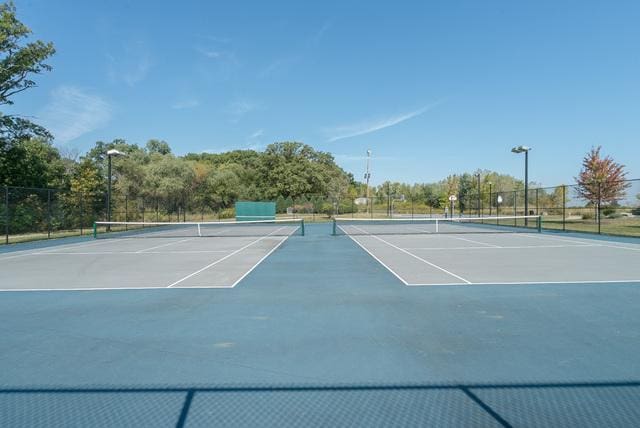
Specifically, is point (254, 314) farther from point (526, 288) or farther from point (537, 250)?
point (537, 250)

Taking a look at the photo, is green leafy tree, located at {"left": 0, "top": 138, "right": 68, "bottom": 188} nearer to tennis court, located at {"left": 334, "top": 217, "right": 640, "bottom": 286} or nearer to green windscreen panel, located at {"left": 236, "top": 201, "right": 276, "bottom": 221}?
green windscreen panel, located at {"left": 236, "top": 201, "right": 276, "bottom": 221}

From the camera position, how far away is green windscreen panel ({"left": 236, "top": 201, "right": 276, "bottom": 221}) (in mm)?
42594

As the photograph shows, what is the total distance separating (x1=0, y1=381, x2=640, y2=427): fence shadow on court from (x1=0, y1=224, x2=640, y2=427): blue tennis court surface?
0.05 feet

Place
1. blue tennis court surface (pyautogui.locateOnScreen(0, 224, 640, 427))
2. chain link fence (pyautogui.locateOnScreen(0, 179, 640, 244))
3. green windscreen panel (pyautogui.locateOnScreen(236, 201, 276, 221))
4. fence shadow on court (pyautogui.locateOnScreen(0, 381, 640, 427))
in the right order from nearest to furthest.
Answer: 1. fence shadow on court (pyautogui.locateOnScreen(0, 381, 640, 427))
2. blue tennis court surface (pyautogui.locateOnScreen(0, 224, 640, 427))
3. chain link fence (pyautogui.locateOnScreen(0, 179, 640, 244))
4. green windscreen panel (pyautogui.locateOnScreen(236, 201, 276, 221))

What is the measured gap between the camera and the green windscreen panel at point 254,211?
4259 centimetres

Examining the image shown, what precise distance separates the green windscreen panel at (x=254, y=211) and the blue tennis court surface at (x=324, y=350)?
110 ft

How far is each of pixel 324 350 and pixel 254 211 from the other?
4005 centimetres

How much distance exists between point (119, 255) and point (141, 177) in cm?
3599

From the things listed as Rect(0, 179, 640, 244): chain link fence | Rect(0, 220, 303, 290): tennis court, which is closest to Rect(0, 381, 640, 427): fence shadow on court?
Rect(0, 220, 303, 290): tennis court

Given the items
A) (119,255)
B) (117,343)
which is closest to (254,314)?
(117,343)

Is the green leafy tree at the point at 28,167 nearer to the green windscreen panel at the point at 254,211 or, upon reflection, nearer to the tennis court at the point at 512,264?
the green windscreen panel at the point at 254,211

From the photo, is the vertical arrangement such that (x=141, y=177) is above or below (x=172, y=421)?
above

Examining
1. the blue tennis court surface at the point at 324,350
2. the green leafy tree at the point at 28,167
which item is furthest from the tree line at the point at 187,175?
the blue tennis court surface at the point at 324,350

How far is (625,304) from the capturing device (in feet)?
20.6
